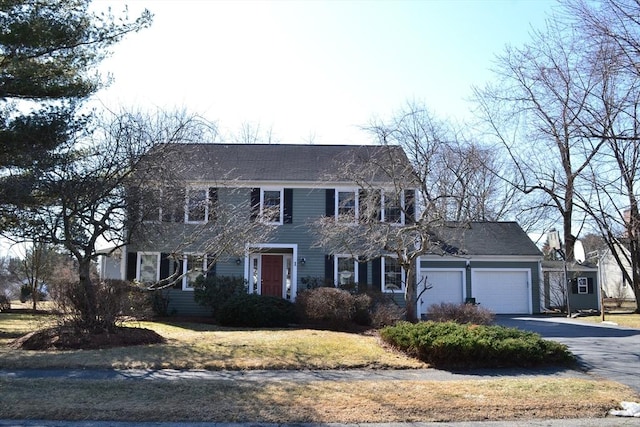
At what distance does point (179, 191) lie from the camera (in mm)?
13836

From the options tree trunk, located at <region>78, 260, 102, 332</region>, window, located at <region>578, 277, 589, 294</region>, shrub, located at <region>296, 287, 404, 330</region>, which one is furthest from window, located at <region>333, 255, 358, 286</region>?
window, located at <region>578, 277, 589, 294</region>

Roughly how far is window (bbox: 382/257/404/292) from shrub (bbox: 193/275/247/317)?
541cm

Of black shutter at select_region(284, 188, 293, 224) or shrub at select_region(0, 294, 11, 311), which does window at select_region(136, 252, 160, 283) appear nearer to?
black shutter at select_region(284, 188, 293, 224)

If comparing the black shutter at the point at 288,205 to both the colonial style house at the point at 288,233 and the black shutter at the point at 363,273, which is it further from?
the black shutter at the point at 363,273

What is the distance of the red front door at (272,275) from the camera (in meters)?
21.9

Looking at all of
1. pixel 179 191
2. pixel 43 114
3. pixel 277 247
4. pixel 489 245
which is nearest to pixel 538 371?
pixel 179 191

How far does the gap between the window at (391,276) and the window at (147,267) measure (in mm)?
8845

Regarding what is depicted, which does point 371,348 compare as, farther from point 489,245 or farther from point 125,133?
point 489,245

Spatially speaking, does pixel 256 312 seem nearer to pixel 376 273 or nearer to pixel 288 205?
pixel 288 205

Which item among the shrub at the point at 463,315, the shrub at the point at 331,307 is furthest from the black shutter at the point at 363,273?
the shrub at the point at 463,315

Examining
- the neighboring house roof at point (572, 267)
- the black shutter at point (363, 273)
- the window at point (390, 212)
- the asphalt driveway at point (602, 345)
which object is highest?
the window at point (390, 212)

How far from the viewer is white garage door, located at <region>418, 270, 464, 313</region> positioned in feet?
80.8

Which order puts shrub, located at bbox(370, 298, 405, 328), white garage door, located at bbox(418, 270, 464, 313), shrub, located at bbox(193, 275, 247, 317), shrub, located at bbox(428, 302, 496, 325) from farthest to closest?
white garage door, located at bbox(418, 270, 464, 313), shrub, located at bbox(193, 275, 247, 317), shrub, located at bbox(370, 298, 405, 328), shrub, located at bbox(428, 302, 496, 325)

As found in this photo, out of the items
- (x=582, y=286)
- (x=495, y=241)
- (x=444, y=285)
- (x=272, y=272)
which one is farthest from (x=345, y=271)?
(x=582, y=286)
